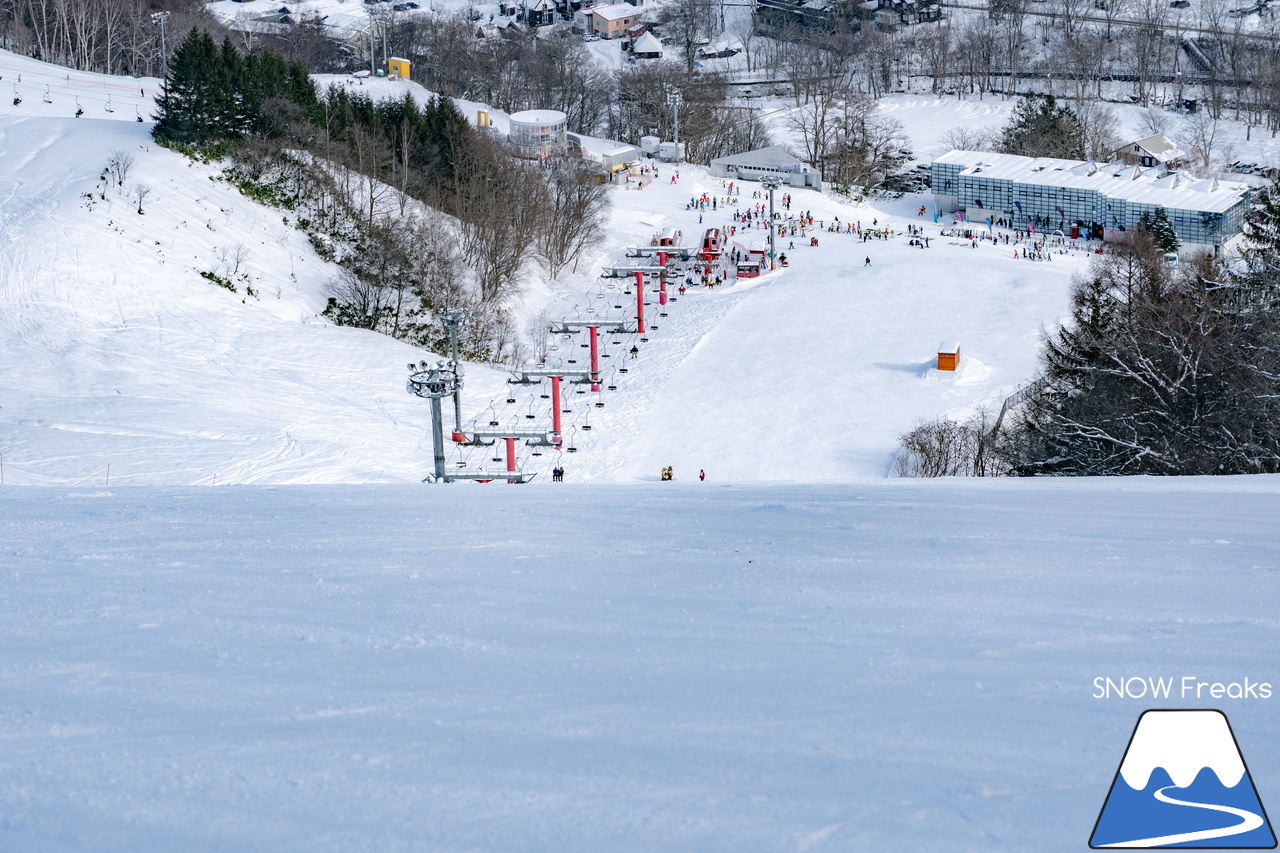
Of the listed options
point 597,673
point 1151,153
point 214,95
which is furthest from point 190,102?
point 1151,153

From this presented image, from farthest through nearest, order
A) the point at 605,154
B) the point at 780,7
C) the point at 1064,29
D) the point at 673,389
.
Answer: the point at 780,7
the point at 1064,29
the point at 605,154
the point at 673,389

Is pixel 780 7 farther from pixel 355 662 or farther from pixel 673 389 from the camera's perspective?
pixel 355 662

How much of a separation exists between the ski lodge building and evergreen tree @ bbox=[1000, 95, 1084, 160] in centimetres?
761

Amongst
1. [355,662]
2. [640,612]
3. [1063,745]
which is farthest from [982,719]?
[355,662]

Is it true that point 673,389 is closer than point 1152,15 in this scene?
Yes

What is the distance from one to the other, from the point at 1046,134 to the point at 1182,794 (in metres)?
57.2

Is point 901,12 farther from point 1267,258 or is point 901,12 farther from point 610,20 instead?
point 1267,258

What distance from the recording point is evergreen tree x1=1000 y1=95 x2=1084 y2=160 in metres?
53.8

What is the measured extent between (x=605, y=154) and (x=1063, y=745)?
4778cm

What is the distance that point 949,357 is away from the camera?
23.7 meters

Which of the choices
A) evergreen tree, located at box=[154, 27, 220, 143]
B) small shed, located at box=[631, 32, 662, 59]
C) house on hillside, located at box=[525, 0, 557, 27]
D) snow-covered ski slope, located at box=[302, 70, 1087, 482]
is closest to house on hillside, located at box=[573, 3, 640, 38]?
house on hillside, located at box=[525, 0, 557, 27]

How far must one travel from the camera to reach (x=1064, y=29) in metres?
78.8

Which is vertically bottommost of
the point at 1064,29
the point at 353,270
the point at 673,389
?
the point at 673,389

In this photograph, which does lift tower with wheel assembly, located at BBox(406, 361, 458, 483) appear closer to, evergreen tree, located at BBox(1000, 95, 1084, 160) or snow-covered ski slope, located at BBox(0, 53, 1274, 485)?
snow-covered ski slope, located at BBox(0, 53, 1274, 485)
